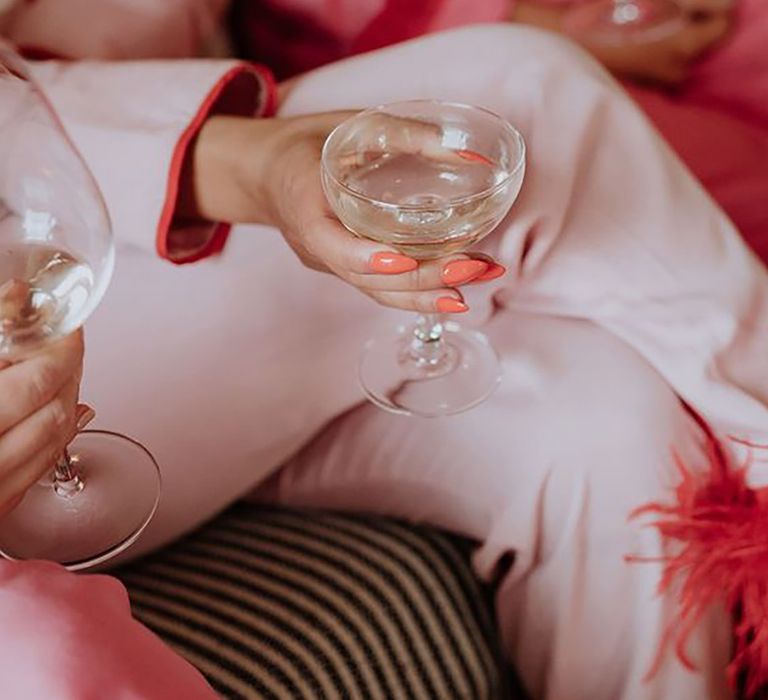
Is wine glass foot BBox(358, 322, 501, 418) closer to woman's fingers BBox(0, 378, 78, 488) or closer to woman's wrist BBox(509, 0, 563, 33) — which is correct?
woman's fingers BBox(0, 378, 78, 488)

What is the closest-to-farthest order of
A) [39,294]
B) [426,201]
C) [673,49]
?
[39,294] → [426,201] → [673,49]

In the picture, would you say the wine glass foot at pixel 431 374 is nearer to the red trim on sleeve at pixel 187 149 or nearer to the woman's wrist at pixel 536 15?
the red trim on sleeve at pixel 187 149

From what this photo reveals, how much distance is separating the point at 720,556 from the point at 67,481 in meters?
0.38

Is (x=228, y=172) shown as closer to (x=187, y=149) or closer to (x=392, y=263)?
(x=187, y=149)

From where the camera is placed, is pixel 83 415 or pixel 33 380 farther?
pixel 83 415

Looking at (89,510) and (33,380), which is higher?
(33,380)

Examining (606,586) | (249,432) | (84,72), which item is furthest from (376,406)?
(84,72)

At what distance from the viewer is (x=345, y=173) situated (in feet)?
2.25

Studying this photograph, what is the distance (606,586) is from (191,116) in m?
0.40

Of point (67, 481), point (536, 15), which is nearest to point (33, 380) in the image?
point (67, 481)

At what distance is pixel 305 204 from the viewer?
680 millimetres

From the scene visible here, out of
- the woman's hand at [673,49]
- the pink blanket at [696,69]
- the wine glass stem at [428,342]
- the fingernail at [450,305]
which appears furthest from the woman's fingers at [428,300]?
the woman's hand at [673,49]

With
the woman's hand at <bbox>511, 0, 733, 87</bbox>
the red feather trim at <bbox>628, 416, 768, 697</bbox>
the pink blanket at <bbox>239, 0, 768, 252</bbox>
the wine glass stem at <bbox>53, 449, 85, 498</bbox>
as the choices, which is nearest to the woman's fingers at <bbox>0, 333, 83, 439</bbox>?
the wine glass stem at <bbox>53, 449, 85, 498</bbox>

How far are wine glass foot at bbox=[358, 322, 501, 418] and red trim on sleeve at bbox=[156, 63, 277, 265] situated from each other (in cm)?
12
